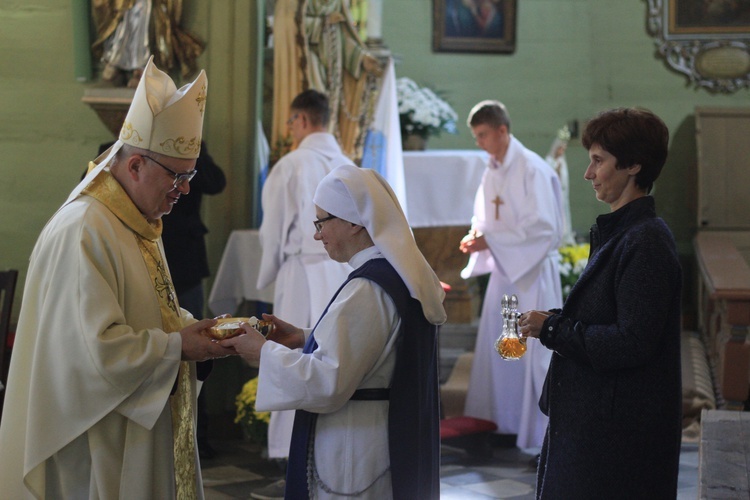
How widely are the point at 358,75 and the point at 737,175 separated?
5.27m

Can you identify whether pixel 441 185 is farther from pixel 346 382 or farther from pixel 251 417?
pixel 346 382

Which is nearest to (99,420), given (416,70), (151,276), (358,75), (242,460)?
(151,276)

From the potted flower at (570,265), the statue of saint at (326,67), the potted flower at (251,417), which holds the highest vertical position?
the statue of saint at (326,67)

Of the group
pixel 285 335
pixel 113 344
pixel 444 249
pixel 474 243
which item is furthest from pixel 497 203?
pixel 113 344

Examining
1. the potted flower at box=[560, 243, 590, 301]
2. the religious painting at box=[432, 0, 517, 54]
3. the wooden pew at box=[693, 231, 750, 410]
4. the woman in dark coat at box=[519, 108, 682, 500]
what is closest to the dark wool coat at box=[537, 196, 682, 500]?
the woman in dark coat at box=[519, 108, 682, 500]


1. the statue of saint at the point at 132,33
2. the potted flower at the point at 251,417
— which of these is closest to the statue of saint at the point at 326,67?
the statue of saint at the point at 132,33

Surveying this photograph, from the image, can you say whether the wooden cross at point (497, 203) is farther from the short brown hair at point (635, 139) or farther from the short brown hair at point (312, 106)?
the short brown hair at point (635, 139)

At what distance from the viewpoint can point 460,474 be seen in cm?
545

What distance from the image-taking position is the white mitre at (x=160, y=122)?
9.33 feet

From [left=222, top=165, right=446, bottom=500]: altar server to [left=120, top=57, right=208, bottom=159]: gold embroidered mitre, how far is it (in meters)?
0.47

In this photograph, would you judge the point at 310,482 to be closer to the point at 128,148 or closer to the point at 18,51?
the point at 128,148

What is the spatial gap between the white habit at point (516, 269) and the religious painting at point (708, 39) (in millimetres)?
5122

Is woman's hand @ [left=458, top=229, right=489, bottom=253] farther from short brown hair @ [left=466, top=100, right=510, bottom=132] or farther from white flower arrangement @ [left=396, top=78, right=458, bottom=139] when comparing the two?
white flower arrangement @ [left=396, top=78, right=458, bottom=139]

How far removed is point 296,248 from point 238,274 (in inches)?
30.7
